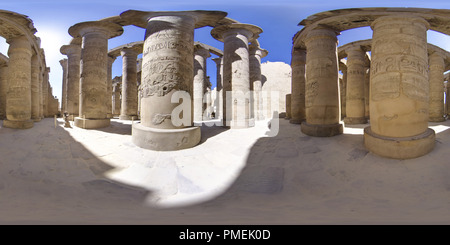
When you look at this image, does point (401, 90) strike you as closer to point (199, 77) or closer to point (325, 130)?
point (325, 130)

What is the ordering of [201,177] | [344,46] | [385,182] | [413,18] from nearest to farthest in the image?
[385,182] → [201,177] → [413,18] → [344,46]

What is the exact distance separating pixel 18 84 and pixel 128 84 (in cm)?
553

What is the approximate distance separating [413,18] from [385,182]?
153 inches

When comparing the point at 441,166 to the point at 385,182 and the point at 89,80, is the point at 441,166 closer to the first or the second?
the point at 385,182

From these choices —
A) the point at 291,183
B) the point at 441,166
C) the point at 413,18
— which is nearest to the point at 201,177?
the point at 291,183

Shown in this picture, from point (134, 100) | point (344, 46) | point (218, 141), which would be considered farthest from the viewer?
point (134, 100)

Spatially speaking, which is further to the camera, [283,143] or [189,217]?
[283,143]

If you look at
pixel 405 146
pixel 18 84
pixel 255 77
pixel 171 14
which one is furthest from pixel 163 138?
pixel 255 77

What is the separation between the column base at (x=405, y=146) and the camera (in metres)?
4.48

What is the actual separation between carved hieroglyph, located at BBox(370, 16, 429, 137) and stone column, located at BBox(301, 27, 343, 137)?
1.67 meters

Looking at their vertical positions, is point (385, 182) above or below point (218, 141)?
below

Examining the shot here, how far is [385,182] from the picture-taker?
12.6 feet

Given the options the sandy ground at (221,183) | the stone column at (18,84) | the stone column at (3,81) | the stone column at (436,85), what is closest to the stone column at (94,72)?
the stone column at (18,84)

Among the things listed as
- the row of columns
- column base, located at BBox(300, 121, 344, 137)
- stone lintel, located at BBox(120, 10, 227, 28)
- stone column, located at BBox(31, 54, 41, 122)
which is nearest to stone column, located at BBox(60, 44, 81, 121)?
stone column, located at BBox(31, 54, 41, 122)
